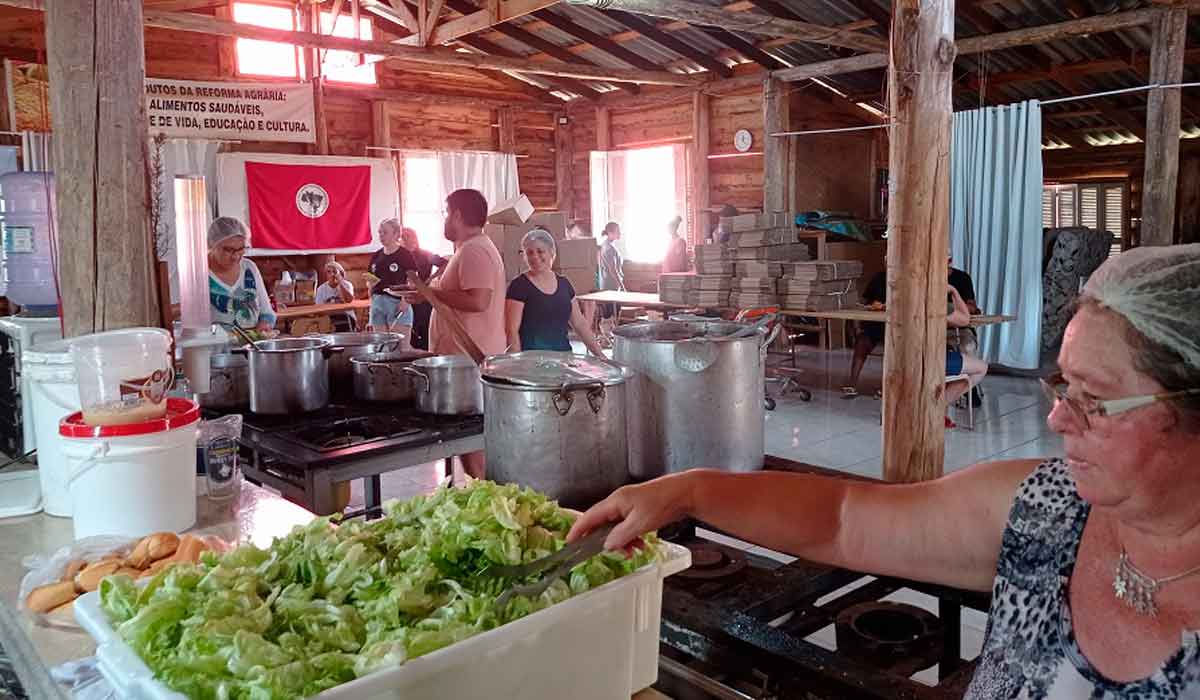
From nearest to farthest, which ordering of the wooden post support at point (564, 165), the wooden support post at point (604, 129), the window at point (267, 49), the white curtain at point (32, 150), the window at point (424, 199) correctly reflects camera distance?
the white curtain at point (32, 150) → the window at point (267, 49) → the window at point (424, 199) → the wooden support post at point (604, 129) → the wooden post support at point (564, 165)

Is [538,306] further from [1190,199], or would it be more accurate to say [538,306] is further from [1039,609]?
[1190,199]

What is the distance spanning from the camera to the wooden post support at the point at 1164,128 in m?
7.47

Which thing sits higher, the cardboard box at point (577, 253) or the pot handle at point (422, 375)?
the cardboard box at point (577, 253)

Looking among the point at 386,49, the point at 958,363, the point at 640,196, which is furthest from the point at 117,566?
the point at 640,196

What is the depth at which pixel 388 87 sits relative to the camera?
1213cm

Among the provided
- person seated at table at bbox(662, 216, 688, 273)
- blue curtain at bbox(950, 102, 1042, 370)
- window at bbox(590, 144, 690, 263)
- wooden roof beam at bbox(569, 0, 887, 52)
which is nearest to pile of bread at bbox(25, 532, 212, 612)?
wooden roof beam at bbox(569, 0, 887, 52)

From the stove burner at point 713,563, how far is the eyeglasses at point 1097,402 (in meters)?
0.97

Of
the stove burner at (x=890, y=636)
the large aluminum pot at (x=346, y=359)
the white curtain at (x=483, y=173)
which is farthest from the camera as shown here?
the white curtain at (x=483, y=173)

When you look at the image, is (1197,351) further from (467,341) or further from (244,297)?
(244,297)

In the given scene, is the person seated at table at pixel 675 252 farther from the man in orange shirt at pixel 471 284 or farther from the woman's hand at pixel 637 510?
the woman's hand at pixel 637 510

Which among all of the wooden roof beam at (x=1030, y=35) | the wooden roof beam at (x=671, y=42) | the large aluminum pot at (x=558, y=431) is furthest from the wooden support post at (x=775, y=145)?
the large aluminum pot at (x=558, y=431)

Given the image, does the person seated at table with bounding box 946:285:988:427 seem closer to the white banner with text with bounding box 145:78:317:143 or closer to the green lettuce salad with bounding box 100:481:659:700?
the green lettuce salad with bounding box 100:481:659:700

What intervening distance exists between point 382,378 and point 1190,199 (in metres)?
11.4

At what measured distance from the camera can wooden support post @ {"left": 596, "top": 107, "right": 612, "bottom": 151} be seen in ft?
44.4
